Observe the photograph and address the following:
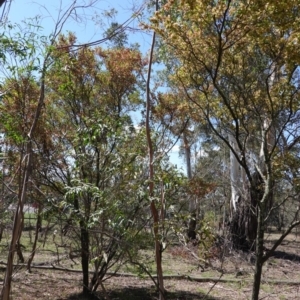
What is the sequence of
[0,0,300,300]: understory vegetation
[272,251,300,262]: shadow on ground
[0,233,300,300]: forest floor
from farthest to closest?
1. [272,251,300,262]: shadow on ground
2. [0,233,300,300]: forest floor
3. [0,0,300,300]: understory vegetation

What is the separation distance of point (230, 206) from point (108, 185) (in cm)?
895

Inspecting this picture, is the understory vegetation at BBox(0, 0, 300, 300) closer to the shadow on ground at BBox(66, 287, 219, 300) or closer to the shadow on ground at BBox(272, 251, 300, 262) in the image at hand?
the shadow on ground at BBox(66, 287, 219, 300)

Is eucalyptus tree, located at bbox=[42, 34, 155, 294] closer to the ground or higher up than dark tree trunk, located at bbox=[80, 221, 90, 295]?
higher up

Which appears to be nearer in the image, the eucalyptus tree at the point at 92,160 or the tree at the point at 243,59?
the tree at the point at 243,59

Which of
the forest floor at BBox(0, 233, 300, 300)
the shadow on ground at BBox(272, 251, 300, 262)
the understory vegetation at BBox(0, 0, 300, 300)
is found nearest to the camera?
the understory vegetation at BBox(0, 0, 300, 300)

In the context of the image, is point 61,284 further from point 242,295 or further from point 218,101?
point 218,101

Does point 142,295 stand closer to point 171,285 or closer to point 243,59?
point 171,285

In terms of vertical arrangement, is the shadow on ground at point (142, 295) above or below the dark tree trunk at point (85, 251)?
below

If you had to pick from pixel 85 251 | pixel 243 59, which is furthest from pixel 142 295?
pixel 243 59

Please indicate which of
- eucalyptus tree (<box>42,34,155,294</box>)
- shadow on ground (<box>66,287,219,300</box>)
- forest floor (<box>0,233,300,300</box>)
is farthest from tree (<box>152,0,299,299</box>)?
shadow on ground (<box>66,287,219,300</box>)

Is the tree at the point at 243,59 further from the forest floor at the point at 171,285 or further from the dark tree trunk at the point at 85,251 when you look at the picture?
the dark tree trunk at the point at 85,251

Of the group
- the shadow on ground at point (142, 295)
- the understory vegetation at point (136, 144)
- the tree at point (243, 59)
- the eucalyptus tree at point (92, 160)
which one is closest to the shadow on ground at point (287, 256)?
the understory vegetation at point (136, 144)

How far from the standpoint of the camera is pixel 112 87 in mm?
9000

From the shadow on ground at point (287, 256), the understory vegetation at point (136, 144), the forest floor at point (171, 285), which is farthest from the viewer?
the shadow on ground at point (287, 256)
